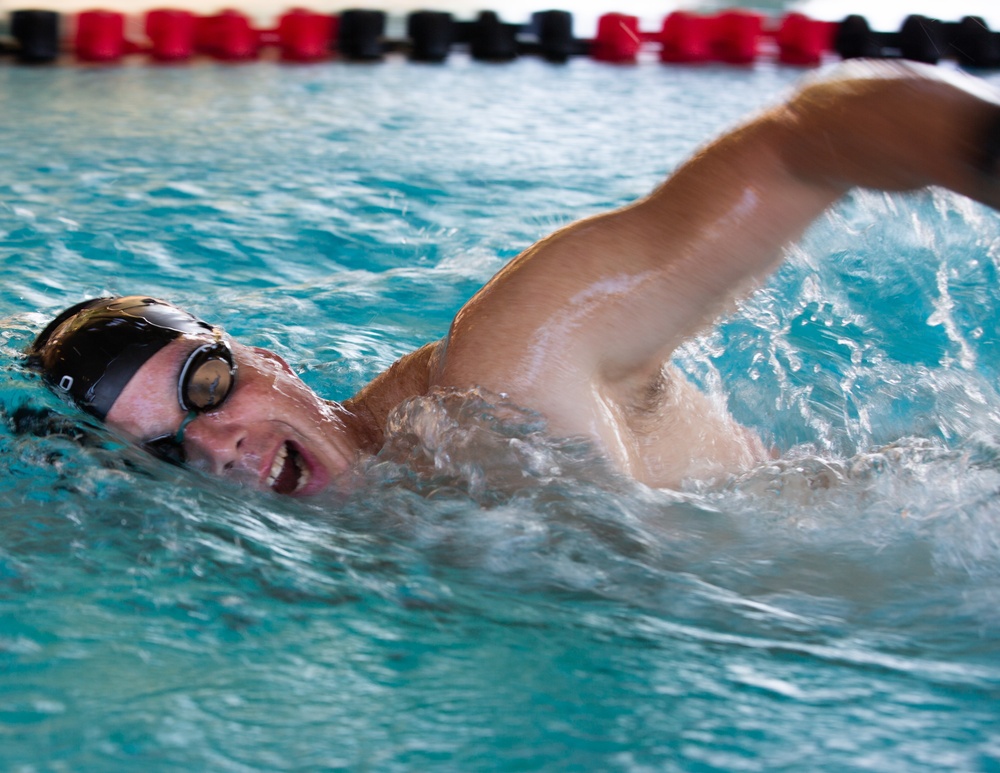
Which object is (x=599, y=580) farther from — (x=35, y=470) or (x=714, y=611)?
(x=35, y=470)

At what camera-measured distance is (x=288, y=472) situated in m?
2.01

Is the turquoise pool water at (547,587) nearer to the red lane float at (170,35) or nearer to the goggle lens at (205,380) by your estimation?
the goggle lens at (205,380)

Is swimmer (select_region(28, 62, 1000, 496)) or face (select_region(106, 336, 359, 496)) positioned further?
face (select_region(106, 336, 359, 496))

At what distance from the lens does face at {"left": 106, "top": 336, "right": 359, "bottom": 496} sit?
1929mm

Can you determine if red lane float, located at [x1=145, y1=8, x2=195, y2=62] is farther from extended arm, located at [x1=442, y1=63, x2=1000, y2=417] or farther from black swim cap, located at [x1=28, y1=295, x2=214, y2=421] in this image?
extended arm, located at [x1=442, y1=63, x2=1000, y2=417]

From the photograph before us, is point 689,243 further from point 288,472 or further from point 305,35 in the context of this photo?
point 305,35

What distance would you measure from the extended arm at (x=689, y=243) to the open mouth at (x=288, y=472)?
32cm

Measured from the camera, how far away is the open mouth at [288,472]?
198cm

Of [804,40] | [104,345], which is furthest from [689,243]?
[804,40]

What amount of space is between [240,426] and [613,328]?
0.70 m

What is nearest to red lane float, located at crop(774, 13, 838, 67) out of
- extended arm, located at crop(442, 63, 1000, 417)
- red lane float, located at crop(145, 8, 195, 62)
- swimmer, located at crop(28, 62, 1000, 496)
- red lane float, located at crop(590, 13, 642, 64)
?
red lane float, located at crop(590, 13, 642, 64)

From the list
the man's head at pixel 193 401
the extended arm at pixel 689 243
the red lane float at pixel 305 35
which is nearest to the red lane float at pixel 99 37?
the red lane float at pixel 305 35

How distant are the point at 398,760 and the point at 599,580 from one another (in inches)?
19.5

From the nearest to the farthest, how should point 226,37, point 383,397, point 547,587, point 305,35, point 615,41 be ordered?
point 547,587
point 383,397
point 226,37
point 305,35
point 615,41
